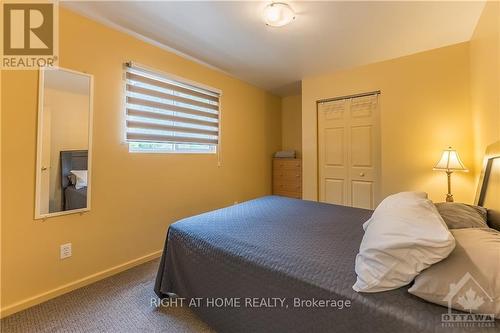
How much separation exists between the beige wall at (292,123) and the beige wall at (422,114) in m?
1.37

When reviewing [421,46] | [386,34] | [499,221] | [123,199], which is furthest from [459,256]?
[421,46]

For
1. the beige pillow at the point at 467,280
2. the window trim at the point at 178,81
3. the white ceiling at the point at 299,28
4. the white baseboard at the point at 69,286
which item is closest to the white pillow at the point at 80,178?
the window trim at the point at 178,81

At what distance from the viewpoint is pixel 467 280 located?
792 mm

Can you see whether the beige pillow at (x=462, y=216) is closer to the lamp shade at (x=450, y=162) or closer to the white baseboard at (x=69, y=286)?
the lamp shade at (x=450, y=162)

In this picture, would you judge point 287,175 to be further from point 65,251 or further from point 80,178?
point 65,251

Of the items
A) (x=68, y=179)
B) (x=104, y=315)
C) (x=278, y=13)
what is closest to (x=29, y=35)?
(x=68, y=179)

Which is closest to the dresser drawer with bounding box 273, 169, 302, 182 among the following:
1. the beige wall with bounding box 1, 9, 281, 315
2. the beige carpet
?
the beige wall with bounding box 1, 9, 281, 315

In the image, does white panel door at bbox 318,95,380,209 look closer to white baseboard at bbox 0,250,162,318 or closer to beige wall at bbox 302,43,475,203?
beige wall at bbox 302,43,475,203

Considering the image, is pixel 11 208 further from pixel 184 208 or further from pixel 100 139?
pixel 184 208

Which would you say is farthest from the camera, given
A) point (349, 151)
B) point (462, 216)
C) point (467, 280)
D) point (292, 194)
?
point (292, 194)

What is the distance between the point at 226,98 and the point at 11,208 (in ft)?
8.74

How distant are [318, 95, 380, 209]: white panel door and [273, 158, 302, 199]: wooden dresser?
1.69 feet

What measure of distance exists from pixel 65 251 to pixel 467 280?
8.64 feet

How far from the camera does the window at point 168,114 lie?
2436 mm
